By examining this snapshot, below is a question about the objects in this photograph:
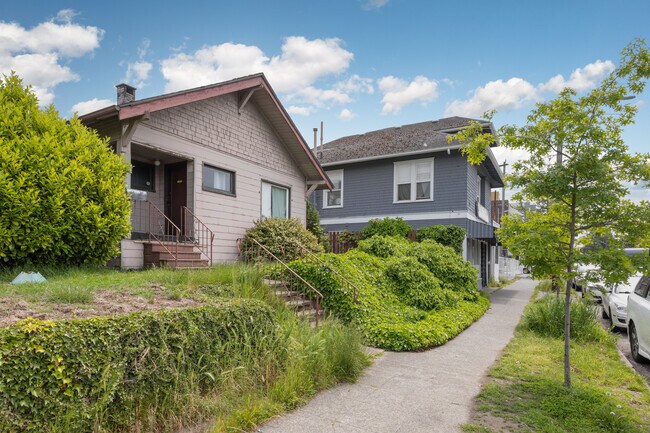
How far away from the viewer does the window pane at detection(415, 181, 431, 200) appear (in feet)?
56.2

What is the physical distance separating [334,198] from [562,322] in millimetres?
12345

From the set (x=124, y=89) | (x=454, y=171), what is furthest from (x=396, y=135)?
(x=124, y=89)

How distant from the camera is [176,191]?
1116cm

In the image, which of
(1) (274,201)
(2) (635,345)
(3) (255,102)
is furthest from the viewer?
(1) (274,201)

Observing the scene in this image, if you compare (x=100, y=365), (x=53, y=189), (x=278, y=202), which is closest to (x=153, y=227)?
(x=53, y=189)

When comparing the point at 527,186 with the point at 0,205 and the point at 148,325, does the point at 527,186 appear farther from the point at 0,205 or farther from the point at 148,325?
the point at 0,205

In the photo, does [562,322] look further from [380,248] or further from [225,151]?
[225,151]

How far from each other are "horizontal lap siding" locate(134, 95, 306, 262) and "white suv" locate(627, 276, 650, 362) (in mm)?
9276

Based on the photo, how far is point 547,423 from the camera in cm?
415

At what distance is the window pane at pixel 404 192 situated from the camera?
693 inches

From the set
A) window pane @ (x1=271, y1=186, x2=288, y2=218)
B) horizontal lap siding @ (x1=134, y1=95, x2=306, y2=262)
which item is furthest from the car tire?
window pane @ (x1=271, y1=186, x2=288, y2=218)

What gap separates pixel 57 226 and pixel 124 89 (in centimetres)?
Result: 451

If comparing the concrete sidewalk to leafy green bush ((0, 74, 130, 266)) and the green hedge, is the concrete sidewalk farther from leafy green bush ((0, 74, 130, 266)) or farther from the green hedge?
leafy green bush ((0, 74, 130, 266))

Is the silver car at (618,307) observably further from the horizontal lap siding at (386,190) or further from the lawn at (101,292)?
the lawn at (101,292)
